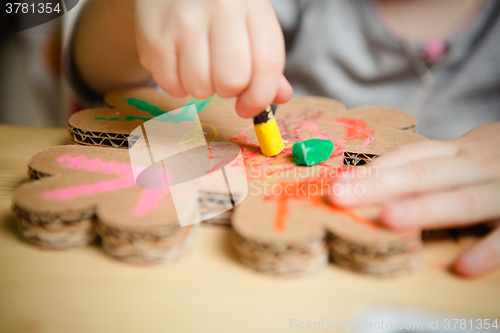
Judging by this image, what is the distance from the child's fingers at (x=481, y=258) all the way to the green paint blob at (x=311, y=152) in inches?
10.3

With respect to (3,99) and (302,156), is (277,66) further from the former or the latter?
(3,99)

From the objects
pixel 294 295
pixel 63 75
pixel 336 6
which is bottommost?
pixel 294 295

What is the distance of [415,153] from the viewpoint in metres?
0.58

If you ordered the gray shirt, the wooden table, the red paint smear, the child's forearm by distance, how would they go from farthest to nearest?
the gray shirt < the child's forearm < the red paint smear < the wooden table

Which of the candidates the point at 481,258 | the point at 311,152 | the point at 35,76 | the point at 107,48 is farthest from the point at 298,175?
the point at 35,76

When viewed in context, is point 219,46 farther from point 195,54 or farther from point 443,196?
point 443,196

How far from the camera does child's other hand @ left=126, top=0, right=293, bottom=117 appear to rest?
56cm

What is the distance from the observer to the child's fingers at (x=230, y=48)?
22.0 inches

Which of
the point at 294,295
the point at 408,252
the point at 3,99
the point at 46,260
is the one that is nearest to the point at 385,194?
the point at 408,252

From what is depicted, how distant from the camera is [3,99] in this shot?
1281 mm

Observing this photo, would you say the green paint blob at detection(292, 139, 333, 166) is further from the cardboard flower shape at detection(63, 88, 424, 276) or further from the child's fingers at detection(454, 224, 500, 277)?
the child's fingers at detection(454, 224, 500, 277)

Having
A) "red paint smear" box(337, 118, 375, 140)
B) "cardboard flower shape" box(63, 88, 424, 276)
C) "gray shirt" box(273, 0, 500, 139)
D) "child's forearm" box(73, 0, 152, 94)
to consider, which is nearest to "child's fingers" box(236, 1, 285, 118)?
"cardboard flower shape" box(63, 88, 424, 276)

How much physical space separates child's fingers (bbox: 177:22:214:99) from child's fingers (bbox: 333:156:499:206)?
279mm

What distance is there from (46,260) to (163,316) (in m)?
0.19
